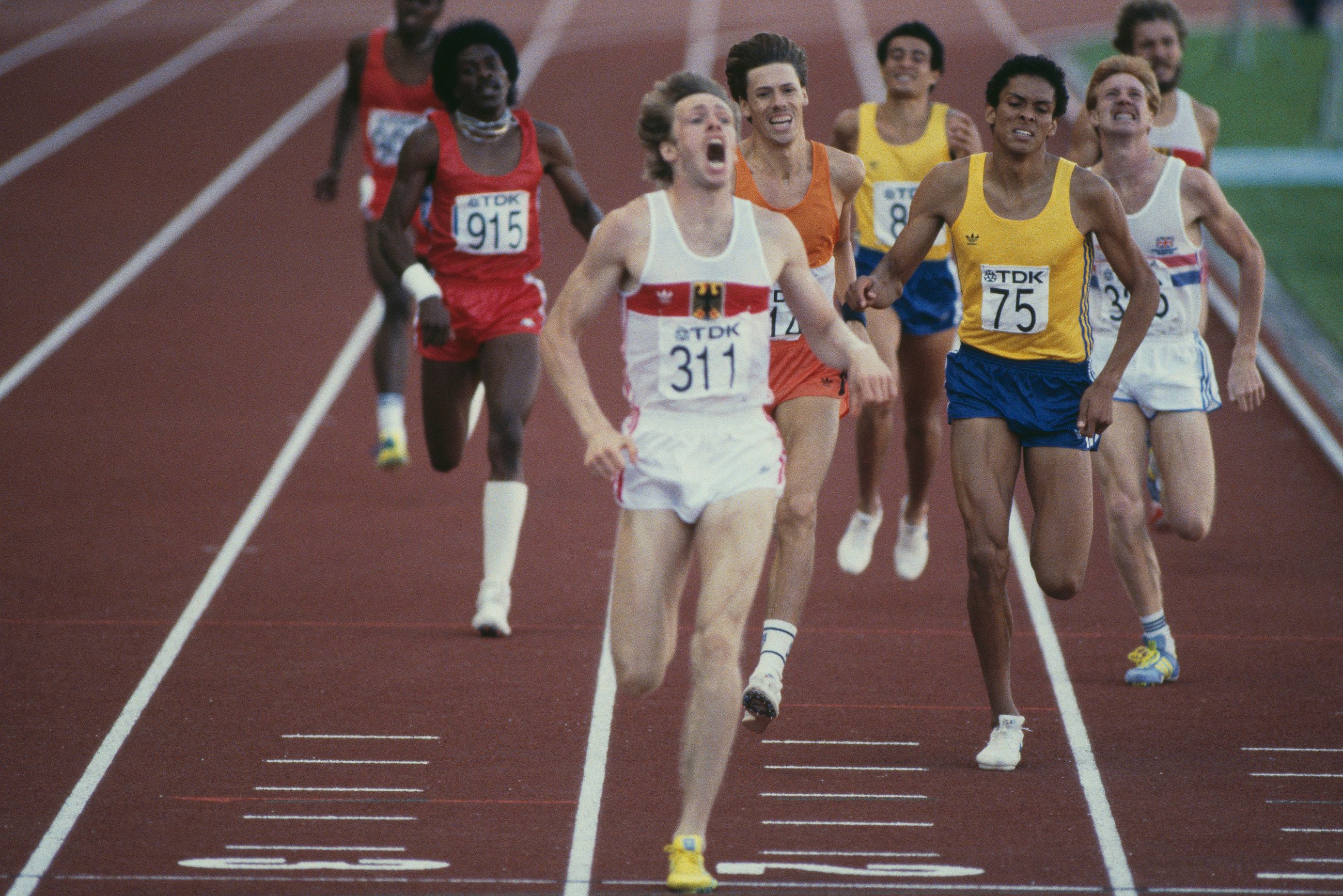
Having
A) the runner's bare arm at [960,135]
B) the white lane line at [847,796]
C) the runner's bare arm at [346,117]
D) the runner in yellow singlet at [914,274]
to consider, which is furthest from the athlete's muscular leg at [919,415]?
the runner's bare arm at [346,117]

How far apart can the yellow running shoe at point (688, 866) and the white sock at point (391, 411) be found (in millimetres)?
4337

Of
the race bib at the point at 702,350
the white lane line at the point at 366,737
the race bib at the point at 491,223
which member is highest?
the race bib at the point at 702,350

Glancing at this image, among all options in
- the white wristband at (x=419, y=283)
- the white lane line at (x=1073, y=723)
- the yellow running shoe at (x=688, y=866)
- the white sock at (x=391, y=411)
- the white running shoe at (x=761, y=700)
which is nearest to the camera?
the yellow running shoe at (x=688, y=866)

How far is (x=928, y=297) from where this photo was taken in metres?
8.41

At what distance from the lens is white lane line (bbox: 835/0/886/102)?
2183 centimetres

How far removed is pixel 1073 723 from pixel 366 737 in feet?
7.56

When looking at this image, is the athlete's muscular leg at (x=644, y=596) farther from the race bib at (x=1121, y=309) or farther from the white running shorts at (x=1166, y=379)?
the race bib at (x=1121, y=309)

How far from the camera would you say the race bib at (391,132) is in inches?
372

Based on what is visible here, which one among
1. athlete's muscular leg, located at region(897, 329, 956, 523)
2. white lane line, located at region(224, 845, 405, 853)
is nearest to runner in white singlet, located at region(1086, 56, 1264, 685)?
athlete's muscular leg, located at region(897, 329, 956, 523)

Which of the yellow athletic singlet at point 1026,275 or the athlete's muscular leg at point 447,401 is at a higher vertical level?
the yellow athletic singlet at point 1026,275

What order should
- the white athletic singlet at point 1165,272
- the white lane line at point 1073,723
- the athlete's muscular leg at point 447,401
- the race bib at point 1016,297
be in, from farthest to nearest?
1. the athlete's muscular leg at point 447,401
2. the white athletic singlet at point 1165,272
3. the race bib at point 1016,297
4. the white lane line at point 1073,723

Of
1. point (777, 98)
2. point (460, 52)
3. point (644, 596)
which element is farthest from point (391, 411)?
point (644, 596)

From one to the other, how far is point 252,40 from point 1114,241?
21085 mm

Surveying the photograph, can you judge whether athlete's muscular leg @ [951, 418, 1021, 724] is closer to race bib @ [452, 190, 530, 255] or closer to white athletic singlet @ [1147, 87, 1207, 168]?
white athletic singlet @ [1147, 87, 1207, 168]
